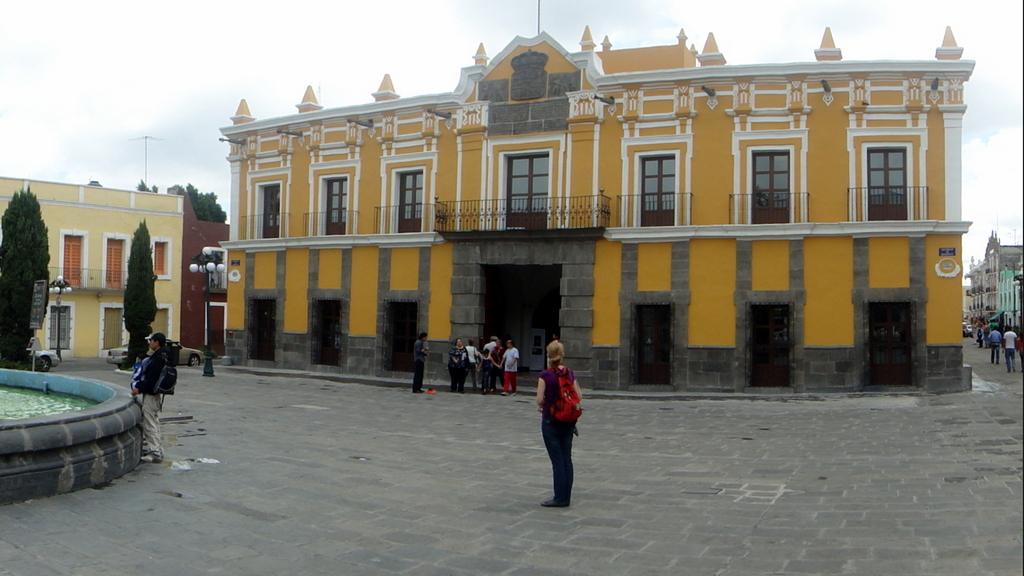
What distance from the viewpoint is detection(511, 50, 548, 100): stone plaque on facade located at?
2355cm

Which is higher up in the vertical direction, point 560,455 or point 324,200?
point 324,200

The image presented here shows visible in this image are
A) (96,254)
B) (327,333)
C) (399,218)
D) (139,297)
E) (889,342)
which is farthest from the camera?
(96,254)

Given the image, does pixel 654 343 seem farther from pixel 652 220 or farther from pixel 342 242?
pixel 342 242

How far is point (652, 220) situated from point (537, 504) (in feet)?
49.9

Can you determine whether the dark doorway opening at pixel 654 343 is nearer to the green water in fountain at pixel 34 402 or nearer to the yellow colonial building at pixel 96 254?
the green water in fountain at pixel 34 402

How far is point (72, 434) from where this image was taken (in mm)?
7879

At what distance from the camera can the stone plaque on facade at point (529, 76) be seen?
927 inches

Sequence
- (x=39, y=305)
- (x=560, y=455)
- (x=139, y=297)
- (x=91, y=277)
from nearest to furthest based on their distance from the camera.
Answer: (x=560, y=455) → (x=39, y=305) → (x=139, y=297) → (x=91, y=277)

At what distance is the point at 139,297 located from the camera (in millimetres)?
27125

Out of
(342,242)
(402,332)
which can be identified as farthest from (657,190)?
(342,242)

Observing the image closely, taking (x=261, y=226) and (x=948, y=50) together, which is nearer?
(x=948, y=50)

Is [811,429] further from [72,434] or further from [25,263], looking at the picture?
[25,263]

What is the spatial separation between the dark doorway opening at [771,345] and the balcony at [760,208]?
7.07 ft

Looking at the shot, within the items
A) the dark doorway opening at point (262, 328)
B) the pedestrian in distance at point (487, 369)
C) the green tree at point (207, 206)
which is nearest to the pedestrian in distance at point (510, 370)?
the pedestrian in distance at point (487, 369)
